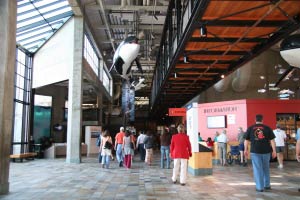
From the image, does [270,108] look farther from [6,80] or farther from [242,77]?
[6,80]

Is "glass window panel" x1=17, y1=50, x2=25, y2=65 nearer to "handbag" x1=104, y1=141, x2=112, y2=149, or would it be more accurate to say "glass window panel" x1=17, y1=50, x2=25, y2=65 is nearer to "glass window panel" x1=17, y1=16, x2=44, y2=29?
"glass window panel" x1=17, y1=16, x2=44, y2=29

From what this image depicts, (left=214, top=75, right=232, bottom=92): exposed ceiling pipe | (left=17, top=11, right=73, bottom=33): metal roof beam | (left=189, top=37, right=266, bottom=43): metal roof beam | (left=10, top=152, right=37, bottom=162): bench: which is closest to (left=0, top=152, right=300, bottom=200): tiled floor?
(left=189, top=37, right=266, bottom=43): metal roof beam

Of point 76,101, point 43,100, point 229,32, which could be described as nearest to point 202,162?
point 229,32

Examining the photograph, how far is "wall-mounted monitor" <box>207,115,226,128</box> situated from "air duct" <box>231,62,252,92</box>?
5.29 metres

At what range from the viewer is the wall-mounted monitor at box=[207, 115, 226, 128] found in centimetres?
1822

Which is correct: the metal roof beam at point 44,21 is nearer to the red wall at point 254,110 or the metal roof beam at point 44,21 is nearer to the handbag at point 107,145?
the handbag at point 107,145

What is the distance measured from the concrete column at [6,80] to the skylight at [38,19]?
7.39m

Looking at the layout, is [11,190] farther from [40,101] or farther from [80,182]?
[40,101]

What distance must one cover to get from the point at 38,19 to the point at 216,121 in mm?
10805

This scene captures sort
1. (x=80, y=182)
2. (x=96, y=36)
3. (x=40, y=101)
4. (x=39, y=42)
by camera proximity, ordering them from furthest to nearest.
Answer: (x=40, y=101), (x=96, y=36), (x=39, y=42), (x=80, y=182)

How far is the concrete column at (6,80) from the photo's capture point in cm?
712

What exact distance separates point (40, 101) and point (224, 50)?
17309 mm

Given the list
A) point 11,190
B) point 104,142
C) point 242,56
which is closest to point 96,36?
point 104,142

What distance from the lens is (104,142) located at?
1312 cm
